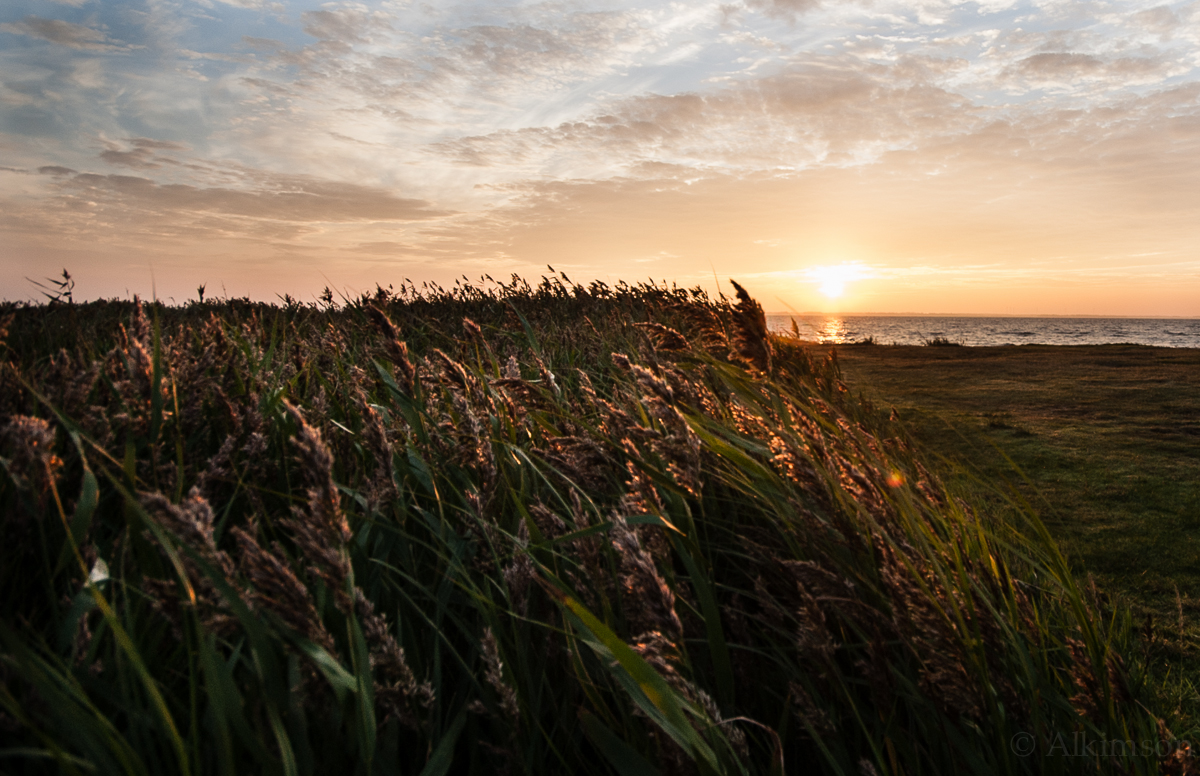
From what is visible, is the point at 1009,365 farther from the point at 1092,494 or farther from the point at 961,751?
the point at 961,751

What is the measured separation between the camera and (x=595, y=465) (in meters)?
1.61

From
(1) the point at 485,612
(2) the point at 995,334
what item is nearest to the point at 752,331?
(1) the point at 485,612

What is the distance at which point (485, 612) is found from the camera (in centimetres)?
Answer: 124

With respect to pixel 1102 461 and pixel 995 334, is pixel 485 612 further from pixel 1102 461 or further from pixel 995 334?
pixel 995 334

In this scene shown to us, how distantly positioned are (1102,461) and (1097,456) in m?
0.16

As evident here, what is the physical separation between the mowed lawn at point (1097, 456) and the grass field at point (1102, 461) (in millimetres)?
→ 11

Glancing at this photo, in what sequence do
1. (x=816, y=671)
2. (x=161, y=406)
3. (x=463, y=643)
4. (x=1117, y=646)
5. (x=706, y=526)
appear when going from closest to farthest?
(x=816, y=671) → (x=463, y=643) → (x=161, y=406) → (x=706, y=526) → (x=1117, y=646)

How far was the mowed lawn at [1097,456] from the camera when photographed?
10.6ft

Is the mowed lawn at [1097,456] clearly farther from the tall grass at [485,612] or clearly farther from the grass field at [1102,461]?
the tall grass at [485,612]

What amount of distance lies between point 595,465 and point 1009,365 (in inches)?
537

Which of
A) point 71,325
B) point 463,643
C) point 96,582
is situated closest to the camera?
point 96,582

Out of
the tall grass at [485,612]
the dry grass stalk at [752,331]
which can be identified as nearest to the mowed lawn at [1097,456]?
the tall grass at [485,612]

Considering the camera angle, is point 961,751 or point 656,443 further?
point 656,443

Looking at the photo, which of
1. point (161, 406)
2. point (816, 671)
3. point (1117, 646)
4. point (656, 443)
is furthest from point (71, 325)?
point (1117, 646)
